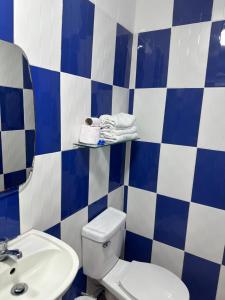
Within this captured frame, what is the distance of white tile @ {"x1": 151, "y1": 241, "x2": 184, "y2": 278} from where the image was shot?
1538mm

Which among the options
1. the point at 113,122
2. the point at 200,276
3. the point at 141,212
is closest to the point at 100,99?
the point at 113,122

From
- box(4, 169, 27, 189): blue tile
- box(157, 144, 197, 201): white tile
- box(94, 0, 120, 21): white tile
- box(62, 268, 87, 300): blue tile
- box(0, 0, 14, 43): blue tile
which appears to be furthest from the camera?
box(157, 144, 197, 201): white tile

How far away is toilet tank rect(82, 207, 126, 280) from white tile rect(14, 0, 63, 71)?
2.90 ft

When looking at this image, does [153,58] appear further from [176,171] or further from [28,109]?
[28,109]

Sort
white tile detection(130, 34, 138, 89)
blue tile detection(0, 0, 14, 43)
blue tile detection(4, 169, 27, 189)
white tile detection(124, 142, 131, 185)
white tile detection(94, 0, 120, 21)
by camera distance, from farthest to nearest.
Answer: white tile detection(124, 142, 131, 185) → white tile detection(130, 34, 138, 89) → white tile detection(94, 0, 120, 21) → blue tile detection(4, 169, 27, 189) → blue tile detection(0, 0, 14, 43)

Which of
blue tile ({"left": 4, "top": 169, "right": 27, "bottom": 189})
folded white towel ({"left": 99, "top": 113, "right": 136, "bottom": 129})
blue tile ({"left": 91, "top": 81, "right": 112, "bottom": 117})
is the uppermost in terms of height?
blue tile ({"left": 91, "top": 81, "right": 112, "bottom": 117})

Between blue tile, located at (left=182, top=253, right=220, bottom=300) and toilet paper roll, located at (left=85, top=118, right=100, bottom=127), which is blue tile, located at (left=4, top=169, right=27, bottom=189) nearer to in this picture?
toilet paper roll, located at (left=85, top=118, right=100, bottom=127)

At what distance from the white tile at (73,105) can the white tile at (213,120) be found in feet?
2.24

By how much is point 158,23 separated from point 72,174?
1.08 metres

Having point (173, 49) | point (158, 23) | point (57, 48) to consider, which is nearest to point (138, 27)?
point (158, 23)

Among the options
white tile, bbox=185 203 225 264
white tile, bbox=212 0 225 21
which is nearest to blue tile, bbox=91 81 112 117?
white tile, bbox=212 0 225 21

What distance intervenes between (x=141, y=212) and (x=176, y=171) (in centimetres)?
43

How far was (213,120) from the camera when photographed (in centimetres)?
130

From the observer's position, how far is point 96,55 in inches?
48.1
